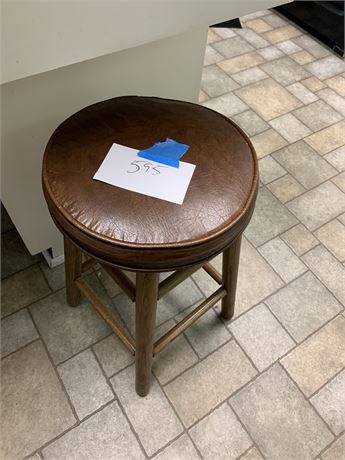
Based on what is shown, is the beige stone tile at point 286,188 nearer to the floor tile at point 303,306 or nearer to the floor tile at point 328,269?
the floor tile at point 328,269

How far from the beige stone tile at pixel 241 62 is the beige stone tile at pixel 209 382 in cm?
153

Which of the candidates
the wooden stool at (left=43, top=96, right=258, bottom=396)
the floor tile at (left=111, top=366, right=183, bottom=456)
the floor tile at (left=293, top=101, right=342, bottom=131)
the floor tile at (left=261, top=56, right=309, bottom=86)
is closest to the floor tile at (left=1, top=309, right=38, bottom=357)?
the floor tile at (left=111, top=366, right=183, bottom=456)

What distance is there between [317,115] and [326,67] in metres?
0.48

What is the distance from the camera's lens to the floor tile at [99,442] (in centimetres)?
100

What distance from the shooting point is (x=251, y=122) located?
6.16ft

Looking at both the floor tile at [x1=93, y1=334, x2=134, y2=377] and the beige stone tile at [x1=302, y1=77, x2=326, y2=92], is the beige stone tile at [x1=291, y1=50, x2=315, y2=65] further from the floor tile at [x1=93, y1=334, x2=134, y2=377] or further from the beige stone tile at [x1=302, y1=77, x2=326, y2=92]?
the floor tile at [x1=93, y1=334, x2=134, y2=377]

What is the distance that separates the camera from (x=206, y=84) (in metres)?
2.03

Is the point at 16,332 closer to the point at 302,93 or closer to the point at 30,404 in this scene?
the point at 30,404

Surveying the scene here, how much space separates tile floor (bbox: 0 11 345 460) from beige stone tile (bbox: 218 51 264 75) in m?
0.78

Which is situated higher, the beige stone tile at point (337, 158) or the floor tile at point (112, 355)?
the beige stone tile at point (337, 158)

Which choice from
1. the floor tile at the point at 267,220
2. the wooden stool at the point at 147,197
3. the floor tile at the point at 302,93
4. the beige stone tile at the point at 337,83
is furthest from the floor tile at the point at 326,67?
the wooden stool at the point at 147,197

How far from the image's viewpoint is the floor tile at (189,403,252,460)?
3.36 ft

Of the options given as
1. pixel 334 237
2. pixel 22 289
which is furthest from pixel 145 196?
pixel 334 237

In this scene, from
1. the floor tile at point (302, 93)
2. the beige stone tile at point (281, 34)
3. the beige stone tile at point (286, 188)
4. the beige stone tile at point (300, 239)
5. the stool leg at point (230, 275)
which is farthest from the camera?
the beige stone tile at point (281, 34)
